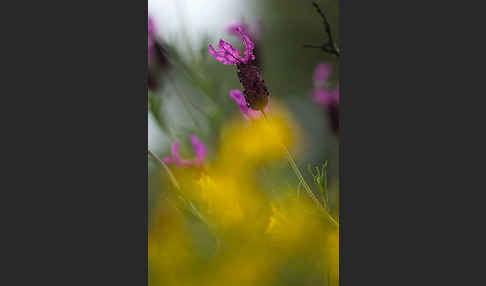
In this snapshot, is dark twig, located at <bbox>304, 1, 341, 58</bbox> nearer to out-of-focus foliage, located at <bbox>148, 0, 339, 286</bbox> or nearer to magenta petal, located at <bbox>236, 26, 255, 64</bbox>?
out-of-focus foliage, located at <bbox>148, 0, 339, 286</bbox>

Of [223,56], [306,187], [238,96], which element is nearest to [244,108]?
[238,96]

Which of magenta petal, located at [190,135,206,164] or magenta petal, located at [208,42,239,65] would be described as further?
magenta petal, located at [190,135,206,164]

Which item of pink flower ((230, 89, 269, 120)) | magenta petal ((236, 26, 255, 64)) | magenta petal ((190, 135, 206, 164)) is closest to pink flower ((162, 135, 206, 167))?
magenta petal ((190, 135, 206, 164))

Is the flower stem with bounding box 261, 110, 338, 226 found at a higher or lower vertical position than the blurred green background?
lower

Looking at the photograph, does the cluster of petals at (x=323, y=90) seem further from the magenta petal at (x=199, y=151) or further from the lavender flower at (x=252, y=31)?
the magenta petal at (x=199, y=151)

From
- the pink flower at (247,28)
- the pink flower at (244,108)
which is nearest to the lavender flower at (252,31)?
the pink flower at (247,28)

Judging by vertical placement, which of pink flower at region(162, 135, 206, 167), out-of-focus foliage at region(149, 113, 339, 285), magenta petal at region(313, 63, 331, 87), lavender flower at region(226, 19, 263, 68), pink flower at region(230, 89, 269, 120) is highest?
lavender flower at region(226, 19, 263, 68)

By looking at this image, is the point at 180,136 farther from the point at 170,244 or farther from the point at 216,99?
the point at 170,244

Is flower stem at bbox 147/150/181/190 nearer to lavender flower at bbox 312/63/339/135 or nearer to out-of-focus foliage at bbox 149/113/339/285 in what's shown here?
out-of-focus foliage at bbox 149/113/339/285

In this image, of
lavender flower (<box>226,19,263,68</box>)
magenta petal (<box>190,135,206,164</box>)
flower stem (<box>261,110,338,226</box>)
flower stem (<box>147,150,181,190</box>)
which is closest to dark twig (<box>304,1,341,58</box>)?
lavender flower (<box>226,19,263,68</box>)
